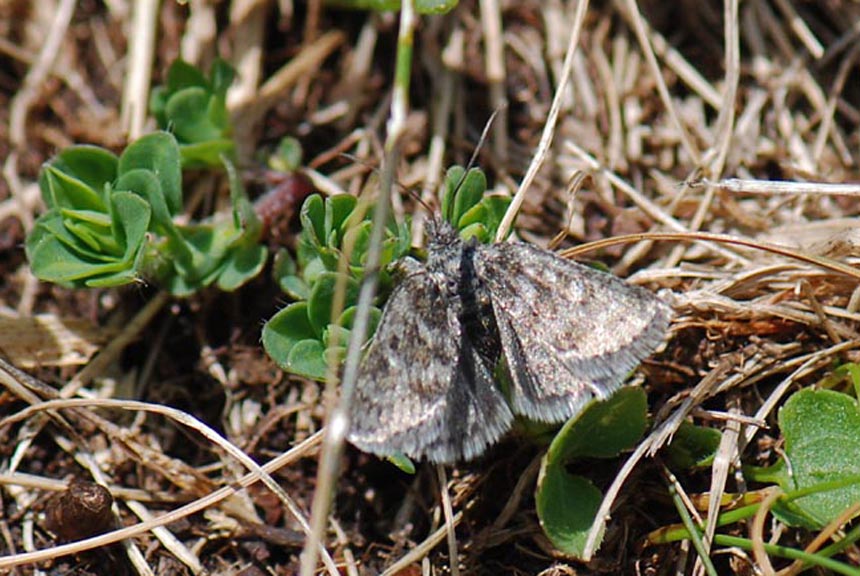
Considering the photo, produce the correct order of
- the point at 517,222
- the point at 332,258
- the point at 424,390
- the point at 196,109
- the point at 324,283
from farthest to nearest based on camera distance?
1. the point at 517,222
2. the point at 196,109
3. the point at 332,258
4. the point at 324,283
5. the point at 424,390

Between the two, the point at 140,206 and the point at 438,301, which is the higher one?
the point at 140,206

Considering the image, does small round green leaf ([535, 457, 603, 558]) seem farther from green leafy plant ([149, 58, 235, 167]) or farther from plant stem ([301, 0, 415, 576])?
green leafy plant ([149, 58, 235, 167])

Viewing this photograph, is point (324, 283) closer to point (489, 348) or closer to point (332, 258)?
point (332, 258)

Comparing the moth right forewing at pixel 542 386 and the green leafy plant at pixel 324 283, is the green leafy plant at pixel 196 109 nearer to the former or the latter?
the green leafy plant at pixel 324 283

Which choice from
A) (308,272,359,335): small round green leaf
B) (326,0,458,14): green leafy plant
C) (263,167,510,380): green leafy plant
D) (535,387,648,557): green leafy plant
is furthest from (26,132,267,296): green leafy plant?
(535,387,648,557): green leafy plant

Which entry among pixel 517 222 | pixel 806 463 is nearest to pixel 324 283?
pixel 517 222

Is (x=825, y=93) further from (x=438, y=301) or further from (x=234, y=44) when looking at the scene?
(x=234, y=44)

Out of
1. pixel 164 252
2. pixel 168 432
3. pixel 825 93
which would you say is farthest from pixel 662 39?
pixel 168 432
